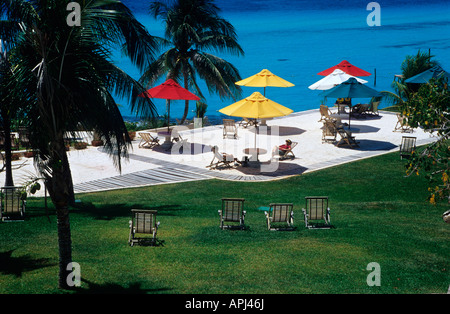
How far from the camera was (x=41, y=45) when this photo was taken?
761cm

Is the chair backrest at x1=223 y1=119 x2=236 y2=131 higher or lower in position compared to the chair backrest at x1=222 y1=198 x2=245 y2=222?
higher

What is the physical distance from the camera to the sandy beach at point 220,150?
59.0 feet

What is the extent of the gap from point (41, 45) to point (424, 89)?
6493mm

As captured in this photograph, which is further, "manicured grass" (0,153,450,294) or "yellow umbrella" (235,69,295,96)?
"yellow umbrella" (235,69,295,96)

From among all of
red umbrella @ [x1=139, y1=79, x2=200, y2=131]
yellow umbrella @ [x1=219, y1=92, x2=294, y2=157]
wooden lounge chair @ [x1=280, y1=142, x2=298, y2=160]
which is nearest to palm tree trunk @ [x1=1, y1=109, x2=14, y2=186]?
red umbrella @ [x1=139, y1=79, x2=200, y2=131]

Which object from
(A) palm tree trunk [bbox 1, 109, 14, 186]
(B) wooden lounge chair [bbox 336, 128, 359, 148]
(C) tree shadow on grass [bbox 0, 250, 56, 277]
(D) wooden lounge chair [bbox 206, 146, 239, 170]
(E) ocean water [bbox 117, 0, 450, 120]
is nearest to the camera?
(C) tree shadow on grass [bbox 0, 250, 56, 277]

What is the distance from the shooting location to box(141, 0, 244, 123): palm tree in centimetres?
2744

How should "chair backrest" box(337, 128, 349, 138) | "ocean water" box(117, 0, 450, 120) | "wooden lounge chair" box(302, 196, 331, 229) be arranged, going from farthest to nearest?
"ocean water" box(117, 0, 450, 120)
"chair backrest" box(337, 128, 349, 138)
"wooden lounge chair" box(302, 196, 331, 229)

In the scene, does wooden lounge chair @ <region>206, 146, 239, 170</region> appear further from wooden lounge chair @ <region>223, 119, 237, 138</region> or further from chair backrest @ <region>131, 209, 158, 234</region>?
chair backrest @ <region>131, 209, 158, 234</region>

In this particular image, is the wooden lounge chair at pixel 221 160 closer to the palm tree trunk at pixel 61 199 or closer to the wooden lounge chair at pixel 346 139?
the wooden lounge chair at pixel 346 139

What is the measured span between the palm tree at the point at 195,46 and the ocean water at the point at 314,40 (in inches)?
137

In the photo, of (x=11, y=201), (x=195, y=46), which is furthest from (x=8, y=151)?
(x=195, y=46)

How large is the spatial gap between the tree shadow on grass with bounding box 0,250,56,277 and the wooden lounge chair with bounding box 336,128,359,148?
14.3 m
